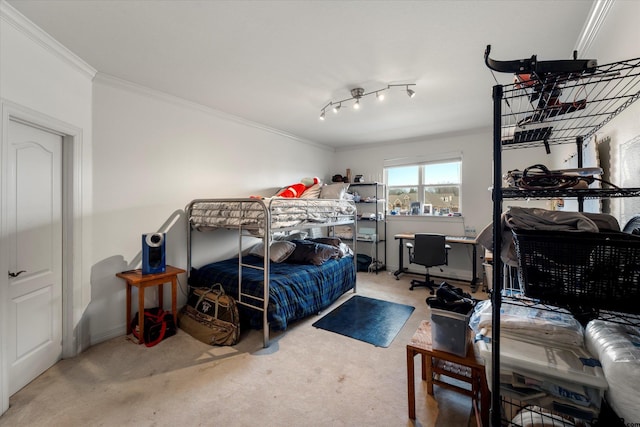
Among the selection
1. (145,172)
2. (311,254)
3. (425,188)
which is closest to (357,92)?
(311,254)

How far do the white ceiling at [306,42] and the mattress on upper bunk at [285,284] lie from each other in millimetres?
2072

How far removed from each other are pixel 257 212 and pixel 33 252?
68.8 inches

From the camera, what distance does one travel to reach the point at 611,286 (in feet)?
2.79

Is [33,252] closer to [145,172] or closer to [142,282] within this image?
[142,282]

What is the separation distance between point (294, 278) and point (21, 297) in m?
2.21

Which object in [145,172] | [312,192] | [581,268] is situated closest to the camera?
[581,268]

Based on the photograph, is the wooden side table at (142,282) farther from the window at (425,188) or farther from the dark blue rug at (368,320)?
the window at (425,188)

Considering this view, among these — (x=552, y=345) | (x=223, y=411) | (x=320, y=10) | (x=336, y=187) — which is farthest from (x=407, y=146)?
(x=223, y=411)

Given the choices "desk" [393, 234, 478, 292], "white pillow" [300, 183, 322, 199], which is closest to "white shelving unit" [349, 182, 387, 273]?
"desk" [393, 234, 478, 292]

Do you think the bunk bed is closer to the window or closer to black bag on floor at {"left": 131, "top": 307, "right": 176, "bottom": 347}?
black bag on floor at {"left": 131, "top": 307, "right": 176, "bottom": 347}

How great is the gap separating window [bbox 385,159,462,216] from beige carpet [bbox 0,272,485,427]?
2951mm

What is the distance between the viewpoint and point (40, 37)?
1923 mm

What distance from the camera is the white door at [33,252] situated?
1888 mm

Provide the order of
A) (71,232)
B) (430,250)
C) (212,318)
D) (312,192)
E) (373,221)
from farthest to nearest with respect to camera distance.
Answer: (373,221), (312,192), (430,250), (212,318), (71,232)
